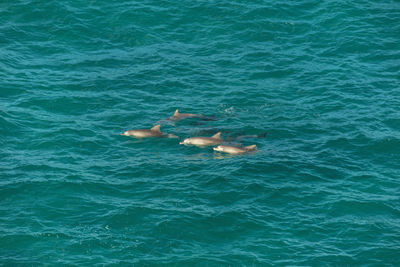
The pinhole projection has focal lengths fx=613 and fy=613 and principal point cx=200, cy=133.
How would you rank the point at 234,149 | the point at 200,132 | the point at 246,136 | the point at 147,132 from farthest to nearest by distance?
the point at 200,132 < the point at 246,136 < the point at 147,132 < the point at 234,149

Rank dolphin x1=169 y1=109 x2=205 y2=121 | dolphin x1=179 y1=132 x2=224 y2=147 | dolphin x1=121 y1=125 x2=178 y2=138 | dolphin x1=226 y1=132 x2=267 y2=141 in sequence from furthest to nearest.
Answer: dolphin x1=169 y1=109 x2=205 y2=121
dolphin x1=226 y1=132 x2=267 y2=141
dolphin x1=121 y1=125 x2=178 y2=138
dolphin x1=179 y1=132 x2=224 y2=147

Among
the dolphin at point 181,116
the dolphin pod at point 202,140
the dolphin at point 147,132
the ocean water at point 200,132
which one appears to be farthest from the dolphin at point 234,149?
the dolphin at point 181,116

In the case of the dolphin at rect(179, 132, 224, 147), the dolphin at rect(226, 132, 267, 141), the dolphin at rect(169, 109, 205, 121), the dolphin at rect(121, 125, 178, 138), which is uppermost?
the dolphin at rect(169, 109, 205, 121)

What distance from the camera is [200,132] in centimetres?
4853

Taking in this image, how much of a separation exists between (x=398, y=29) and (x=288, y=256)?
1482 inches

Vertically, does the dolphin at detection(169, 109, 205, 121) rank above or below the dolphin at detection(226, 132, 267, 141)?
above

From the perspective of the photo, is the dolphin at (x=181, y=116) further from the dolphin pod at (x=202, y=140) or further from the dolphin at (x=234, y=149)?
the dolphin at (x=234, y=149)

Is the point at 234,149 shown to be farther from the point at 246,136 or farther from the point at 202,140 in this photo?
the point at 246,136

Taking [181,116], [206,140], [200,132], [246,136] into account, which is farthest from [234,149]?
[181,116]

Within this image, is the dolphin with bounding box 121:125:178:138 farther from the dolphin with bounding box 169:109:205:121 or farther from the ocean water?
the dolphin with bounding box 169:109:205:121

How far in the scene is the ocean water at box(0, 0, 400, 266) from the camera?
120 feet

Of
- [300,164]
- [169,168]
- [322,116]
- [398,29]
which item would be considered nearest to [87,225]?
[169,168]

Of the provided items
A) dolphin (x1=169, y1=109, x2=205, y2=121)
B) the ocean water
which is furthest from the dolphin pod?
dolphin (x1=169, y1=109, x2=205, y2=121)

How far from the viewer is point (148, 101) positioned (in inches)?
2136
